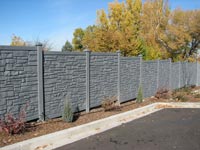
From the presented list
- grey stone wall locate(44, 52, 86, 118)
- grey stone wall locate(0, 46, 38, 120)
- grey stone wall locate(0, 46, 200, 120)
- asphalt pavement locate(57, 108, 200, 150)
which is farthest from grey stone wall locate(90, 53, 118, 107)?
grey stone wall locate(0, 46, 38, 120)

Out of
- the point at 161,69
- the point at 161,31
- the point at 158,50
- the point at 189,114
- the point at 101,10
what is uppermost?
the point at 101,10

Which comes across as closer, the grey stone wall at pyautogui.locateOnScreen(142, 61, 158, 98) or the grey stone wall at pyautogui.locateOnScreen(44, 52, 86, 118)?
the grey stone wall at pyautogui.locateOnScreen(44, 52, 86, 118)

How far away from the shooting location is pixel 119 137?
580 cm

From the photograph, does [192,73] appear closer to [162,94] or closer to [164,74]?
[164,74]

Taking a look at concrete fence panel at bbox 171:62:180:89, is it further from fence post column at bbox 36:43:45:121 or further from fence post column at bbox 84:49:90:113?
fence post column at bbox 36:43:45:121

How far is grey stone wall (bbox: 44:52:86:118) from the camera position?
671 centimetres

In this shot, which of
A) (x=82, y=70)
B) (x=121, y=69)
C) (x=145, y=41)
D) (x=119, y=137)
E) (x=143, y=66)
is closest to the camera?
(x=119, y=137)

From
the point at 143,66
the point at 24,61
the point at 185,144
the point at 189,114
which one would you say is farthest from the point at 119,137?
the point at 143,66

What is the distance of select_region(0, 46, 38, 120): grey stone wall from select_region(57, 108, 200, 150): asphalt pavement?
1.78 meters

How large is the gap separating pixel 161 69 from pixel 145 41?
45.6 feet

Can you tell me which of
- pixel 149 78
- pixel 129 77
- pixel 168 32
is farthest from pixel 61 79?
pixel 168 32

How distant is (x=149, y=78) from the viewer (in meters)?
12.0

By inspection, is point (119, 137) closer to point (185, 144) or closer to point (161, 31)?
point (185, 144)

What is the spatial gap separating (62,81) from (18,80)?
1.53 metres
